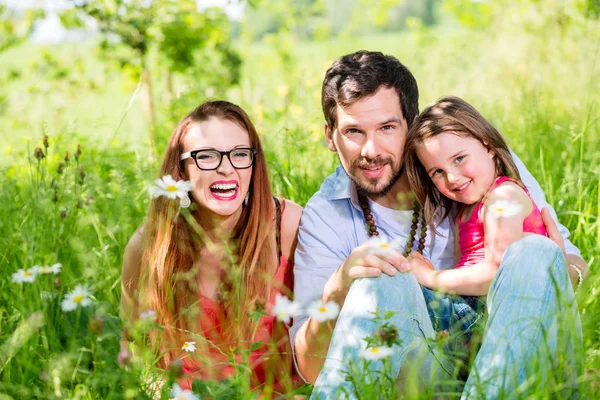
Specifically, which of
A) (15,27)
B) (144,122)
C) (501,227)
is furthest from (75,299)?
(15,27)

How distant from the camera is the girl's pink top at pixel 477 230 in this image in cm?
235

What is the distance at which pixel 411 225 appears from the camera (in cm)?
257

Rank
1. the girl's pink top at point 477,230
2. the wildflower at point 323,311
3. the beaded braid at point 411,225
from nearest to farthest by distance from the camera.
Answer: the wildflower at point 323,311 < the girl's pink top at point 477,230 < the beaded braid at point 411,225

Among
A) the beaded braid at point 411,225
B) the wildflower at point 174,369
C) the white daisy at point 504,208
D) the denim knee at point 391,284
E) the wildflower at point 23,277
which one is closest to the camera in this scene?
the wildflower at point 174,369

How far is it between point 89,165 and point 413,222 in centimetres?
151

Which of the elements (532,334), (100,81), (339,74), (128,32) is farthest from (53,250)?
(100,81)

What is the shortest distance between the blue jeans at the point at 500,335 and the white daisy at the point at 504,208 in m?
0.23

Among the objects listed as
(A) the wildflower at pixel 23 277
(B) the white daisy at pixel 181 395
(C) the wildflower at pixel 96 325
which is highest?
(A) the wildflower at pixel 23 277

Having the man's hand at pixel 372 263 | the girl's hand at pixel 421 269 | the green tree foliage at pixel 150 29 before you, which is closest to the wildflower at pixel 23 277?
the man's hand at pixel 372 263

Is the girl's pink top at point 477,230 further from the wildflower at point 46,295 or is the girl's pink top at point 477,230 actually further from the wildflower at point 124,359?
the wildflower at point 46,295

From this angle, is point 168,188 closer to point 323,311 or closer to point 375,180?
point 323,311

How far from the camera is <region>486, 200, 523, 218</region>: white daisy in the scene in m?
2.13

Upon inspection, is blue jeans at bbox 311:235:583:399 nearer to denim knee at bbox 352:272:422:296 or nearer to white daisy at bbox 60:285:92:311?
denim knee at bbox 352:272:422:296

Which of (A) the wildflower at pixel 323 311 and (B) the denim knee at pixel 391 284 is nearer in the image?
(A) the wildflower at pixel 323 311
